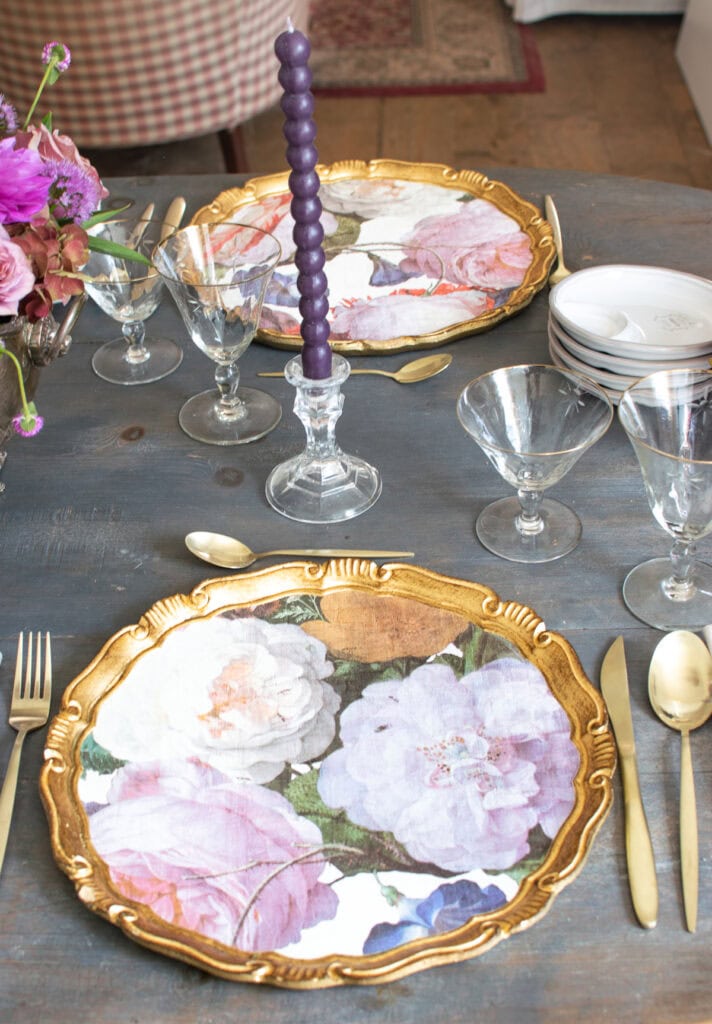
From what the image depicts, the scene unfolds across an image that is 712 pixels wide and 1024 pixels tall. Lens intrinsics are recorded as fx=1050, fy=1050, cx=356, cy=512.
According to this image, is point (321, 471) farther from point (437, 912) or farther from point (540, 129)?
point (540, 129)

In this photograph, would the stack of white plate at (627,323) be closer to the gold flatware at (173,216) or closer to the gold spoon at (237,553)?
the gold spoon at (237,553)

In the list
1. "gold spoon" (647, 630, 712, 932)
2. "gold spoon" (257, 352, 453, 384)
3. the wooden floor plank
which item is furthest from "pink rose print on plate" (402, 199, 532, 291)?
the wooden floor plank

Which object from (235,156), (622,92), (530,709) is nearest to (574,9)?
(622,92)

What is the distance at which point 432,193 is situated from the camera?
1.11m

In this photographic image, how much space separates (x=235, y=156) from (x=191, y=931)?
1.94 m

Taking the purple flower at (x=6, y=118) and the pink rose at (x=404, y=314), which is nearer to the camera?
the purple flower at (x=6, y=118)

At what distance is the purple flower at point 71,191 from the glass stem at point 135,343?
0.17m

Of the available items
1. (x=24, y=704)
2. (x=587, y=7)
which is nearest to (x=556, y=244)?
(x=24, y=704)

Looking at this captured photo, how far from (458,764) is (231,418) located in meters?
0.38

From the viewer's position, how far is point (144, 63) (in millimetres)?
1916

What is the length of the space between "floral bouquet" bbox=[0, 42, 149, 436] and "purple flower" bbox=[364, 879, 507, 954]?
Answer: 0.36m

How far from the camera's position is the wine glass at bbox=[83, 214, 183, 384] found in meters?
0.88

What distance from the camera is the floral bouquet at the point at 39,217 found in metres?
0.65

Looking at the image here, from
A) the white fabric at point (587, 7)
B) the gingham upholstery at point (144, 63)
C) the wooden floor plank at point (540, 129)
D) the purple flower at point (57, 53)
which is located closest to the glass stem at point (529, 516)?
the purple flower at point (57, 53)
